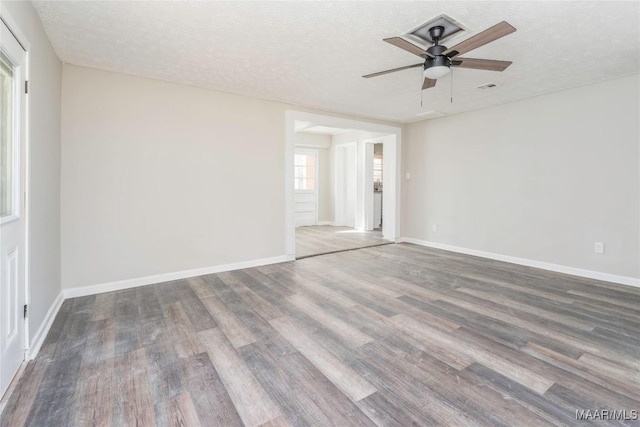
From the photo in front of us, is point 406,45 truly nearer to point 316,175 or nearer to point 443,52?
point 443,52

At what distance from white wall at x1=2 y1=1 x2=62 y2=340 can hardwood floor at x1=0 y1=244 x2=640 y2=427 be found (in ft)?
1.16

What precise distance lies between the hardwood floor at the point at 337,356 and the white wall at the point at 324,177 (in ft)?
18.1

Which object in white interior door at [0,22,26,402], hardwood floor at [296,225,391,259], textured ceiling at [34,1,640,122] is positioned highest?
textured ceiling at [34,1,640,122]

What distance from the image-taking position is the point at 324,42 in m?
2.67

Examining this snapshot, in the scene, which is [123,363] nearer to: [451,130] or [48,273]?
[48,273]

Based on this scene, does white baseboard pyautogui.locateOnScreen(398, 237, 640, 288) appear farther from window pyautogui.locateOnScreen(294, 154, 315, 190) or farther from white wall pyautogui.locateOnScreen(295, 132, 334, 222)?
window pyautogui.locateOnScreen(294, 154, 315, 190)

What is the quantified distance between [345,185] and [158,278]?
5968 millimetres

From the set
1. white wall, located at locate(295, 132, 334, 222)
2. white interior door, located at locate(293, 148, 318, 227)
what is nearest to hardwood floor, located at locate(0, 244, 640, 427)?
white interior door, located at locate(293, 148, 318, 227)

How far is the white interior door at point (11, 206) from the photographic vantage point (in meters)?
1.68

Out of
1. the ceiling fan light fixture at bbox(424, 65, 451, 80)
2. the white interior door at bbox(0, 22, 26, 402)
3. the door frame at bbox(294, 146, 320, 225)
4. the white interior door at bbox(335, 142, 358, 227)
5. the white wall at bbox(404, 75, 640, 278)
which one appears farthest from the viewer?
the door frame at bbox(294, 146, 320, 225)

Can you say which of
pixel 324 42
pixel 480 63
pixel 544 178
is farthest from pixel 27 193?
pixel 544 178

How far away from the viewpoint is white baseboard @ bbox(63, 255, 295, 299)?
10.5 feet

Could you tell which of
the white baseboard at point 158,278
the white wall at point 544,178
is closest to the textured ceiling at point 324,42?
the white wall at point 544,178

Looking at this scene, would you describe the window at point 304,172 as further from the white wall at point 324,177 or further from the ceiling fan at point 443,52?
the ceiling fan at point 443,52
